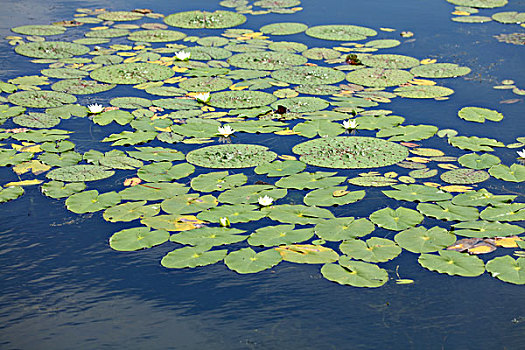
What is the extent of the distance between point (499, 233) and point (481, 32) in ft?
19.8

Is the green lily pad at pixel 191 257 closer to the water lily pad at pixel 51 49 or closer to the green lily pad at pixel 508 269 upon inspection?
the green lily pad at pixel 508 269

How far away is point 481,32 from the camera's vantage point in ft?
32.2

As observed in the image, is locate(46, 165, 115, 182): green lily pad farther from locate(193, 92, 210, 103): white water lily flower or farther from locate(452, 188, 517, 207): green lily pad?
locate(452, 188, 517, 207): green lily pad

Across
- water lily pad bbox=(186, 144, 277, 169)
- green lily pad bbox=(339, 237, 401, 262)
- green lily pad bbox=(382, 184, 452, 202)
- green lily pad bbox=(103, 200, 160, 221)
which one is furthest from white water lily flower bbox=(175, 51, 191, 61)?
green lily pad bbox=(339, 237, 401, 262)

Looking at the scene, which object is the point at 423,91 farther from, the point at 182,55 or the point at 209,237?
the point at 209,237

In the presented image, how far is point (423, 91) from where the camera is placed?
24.7 ft

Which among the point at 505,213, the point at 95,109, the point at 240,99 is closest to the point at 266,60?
the point at 240,99

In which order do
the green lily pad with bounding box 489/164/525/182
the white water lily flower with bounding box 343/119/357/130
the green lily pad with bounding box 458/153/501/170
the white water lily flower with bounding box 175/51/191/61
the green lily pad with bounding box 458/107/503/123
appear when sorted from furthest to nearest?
the white water lily flower with bounding box 175/51/191/61, the green lily pad with bounding box 458/107/503/123, the white water lily flower with bounding box 343/119/357/130, the green lily pad with bounding box 458/153/501/170, the green lily pad with bounding box 489/164/525/182

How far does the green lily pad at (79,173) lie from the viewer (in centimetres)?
562

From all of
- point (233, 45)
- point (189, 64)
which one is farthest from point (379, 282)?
point (233, 45)

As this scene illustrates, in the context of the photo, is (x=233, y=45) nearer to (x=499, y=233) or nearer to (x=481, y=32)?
(x=481, y=32)

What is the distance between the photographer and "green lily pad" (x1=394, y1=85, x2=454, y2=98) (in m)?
7.43

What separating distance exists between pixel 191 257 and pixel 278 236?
666 mm

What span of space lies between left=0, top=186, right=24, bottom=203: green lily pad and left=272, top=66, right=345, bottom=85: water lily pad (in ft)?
11.9
